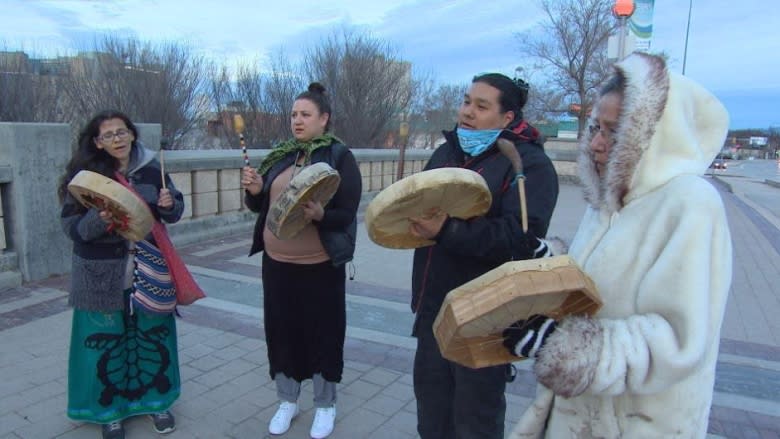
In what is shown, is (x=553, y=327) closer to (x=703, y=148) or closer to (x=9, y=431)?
(x=703, y=148)

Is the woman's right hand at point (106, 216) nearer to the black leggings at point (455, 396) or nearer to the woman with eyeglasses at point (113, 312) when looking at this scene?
the woman with eyeglasses at point (113, 312)

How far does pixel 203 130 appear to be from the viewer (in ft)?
55.7

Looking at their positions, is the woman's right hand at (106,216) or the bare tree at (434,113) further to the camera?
the bare tree at (434,113)

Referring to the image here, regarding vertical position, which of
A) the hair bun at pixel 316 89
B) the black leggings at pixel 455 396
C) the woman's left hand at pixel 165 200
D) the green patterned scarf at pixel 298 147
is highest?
the hair bun at pixel 316 89

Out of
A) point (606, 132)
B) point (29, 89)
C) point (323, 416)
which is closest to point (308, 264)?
point (323, 416)

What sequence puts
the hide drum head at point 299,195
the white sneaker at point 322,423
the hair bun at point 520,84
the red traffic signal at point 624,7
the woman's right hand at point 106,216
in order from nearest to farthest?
the hair bun at point 520,84 < the hide drum head at point 299,195 < the woman's right hand at point 106,216 < the white sneaker at point 322,423 < the red traffic signal at point 624,7

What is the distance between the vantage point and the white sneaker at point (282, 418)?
316 cm

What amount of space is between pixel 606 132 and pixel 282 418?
2.51m

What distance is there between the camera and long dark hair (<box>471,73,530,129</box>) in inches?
88.4

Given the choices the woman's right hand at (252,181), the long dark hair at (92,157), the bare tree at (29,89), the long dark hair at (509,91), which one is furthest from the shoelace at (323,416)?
the bare tree at (29,89)

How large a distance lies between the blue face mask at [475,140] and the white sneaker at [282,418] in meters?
1.97

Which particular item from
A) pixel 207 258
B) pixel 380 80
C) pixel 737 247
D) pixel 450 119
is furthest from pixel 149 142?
pixel 450 119

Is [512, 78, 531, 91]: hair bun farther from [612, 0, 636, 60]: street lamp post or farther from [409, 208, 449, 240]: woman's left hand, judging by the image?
[612, 0, 636, 60]: street lamp post

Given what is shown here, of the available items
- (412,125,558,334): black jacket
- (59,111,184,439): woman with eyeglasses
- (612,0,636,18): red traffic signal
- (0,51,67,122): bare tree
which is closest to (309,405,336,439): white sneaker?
(59,111,184,439): woman with eyeglasses
